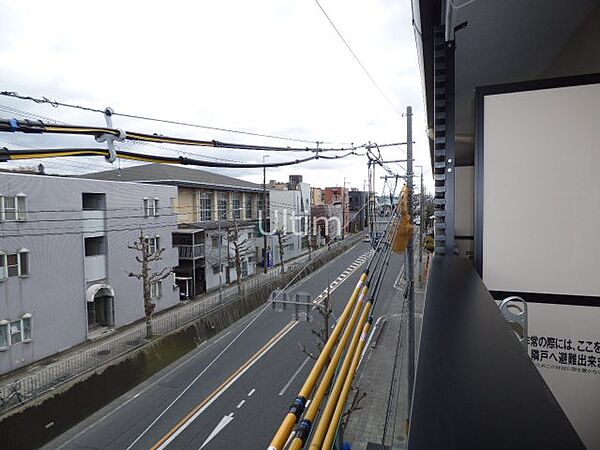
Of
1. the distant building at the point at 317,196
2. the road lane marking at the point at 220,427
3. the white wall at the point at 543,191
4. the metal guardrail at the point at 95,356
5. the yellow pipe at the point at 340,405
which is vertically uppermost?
the distant building at the point at 317,196

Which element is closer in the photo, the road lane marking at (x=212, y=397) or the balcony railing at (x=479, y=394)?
the balcony railing at (x=479, y=394)

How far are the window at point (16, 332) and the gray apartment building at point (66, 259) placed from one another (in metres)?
0.02

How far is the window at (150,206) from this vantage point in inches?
420

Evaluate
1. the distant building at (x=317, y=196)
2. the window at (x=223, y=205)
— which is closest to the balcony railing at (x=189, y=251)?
the window at (x=223, y=205)

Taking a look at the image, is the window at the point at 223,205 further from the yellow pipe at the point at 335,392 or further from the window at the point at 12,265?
the yellow pipe at the point at 335,392

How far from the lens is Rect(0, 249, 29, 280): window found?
715 cm

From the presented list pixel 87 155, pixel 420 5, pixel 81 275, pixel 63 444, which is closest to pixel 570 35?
pixel 420 5

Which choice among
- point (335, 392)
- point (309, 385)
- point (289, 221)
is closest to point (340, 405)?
point (335, 392)

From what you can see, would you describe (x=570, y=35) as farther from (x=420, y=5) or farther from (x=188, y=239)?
(x=188, y=239)

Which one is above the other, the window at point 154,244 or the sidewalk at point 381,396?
the window at point 154,244

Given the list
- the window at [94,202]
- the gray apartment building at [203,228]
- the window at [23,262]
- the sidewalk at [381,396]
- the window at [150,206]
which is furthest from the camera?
the gray apartment building at [203,228]

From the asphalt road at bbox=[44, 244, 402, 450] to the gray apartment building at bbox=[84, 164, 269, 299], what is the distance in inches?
128

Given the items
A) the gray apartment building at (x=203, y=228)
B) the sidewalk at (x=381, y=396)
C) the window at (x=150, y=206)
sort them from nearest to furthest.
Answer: the sidewalk at (x=381, y=396) → the window at (x=150, y=206) → the gray apartment building at (x=203, y=228)

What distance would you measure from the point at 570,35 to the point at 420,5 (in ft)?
4.05
